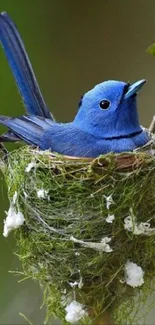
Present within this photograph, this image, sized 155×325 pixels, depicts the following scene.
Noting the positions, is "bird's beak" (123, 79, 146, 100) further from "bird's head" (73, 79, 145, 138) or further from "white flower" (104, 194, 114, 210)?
"white flower" (104, 194, 114, 210)

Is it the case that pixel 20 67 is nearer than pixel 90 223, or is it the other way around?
pixel 90 223

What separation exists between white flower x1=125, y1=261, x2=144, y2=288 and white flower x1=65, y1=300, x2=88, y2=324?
0.45 feet

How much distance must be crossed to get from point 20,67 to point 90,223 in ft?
1.74

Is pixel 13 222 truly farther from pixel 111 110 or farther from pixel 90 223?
pixel 111 110

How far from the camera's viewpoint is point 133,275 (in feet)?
5.97

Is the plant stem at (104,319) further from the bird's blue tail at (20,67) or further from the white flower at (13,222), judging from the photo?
the bird's blue tail at (20,67)

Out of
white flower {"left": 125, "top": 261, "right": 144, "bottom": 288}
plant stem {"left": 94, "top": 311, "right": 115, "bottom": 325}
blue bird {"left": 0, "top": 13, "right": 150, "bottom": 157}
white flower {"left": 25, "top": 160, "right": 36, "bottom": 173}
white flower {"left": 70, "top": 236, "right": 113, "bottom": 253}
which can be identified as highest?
blue bird {"left": 0, "top": 13, "right": 150, "bottom": 157}

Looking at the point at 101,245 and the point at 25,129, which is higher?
the point at 25,129

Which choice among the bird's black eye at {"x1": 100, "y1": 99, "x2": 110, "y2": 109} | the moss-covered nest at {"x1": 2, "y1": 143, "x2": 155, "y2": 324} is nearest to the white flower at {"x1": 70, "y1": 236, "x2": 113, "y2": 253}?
the moss-covered nest at {"x1": 2, "y1": 143, "x2": 155, "y2": 324}

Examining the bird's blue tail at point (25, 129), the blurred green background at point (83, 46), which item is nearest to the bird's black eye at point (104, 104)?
the bird's blue tail at point (25, 129)

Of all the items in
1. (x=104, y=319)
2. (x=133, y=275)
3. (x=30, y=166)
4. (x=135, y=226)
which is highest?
(x=30, y=166)

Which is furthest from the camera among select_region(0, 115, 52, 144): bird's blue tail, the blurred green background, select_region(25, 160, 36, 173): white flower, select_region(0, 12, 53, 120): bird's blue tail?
the blurred green background

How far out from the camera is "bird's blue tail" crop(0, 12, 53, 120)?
2123mm

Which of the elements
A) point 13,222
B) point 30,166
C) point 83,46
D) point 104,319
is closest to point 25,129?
point 30,166
